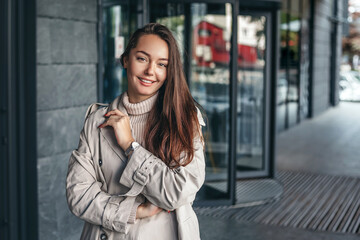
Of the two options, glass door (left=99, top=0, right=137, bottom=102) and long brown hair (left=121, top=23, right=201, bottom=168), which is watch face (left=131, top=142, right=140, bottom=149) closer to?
long brown hair (left=121, top=23, right=201, bottom=168)

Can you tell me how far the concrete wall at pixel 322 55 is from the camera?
15875 mm

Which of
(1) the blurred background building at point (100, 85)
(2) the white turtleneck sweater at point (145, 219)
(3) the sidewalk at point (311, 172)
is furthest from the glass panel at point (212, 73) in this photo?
(2) the white turtleneck sweater at point (145, 219)

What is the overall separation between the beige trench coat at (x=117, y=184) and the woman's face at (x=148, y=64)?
0.51ft

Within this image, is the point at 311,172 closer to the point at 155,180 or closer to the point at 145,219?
the point at 145,219

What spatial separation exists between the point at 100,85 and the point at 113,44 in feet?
1.66

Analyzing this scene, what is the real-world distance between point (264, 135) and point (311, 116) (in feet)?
28.4

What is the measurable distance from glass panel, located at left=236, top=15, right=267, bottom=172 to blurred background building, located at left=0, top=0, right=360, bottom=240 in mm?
15

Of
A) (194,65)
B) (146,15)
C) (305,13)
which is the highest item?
(305,13)

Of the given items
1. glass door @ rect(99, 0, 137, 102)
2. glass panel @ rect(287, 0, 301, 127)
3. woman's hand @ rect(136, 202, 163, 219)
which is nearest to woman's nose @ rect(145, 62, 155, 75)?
woman's hand @ rect(136, 202, 163, 219)

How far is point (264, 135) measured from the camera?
7590 mm

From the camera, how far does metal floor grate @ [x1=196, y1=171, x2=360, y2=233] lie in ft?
18.5

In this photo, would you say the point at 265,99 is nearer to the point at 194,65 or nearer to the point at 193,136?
the point at 194,65
